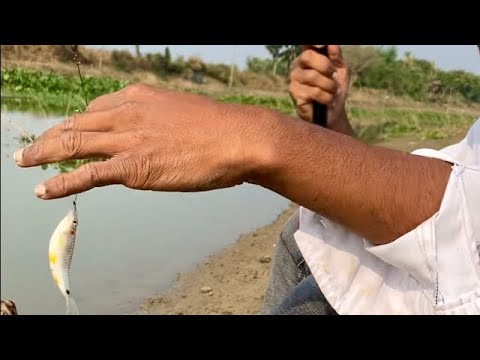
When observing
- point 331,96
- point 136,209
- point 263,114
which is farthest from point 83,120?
point 136,209

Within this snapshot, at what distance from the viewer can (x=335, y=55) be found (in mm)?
2186

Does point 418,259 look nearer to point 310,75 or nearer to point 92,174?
point 92,174

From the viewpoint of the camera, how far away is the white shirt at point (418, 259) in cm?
142

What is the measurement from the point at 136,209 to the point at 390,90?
1102 cm

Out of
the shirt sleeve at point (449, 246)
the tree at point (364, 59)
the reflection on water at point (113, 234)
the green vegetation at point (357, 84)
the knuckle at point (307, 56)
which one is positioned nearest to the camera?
the shirt sleeve at point (449, 246)

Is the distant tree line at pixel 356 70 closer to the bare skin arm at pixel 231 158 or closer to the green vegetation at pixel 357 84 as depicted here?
the green vegetation at pixel 357 84

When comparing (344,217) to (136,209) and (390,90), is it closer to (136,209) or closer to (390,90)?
(136,209)

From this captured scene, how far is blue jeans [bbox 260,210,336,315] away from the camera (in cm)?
183

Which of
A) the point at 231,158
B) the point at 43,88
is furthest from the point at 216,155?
the point at 43,88

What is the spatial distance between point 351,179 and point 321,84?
0.86 meters

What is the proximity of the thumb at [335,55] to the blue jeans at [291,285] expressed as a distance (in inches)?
21.6

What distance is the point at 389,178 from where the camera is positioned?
4.48ft

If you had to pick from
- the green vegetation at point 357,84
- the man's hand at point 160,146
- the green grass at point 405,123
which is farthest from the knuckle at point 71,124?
the green grass at point 405,123

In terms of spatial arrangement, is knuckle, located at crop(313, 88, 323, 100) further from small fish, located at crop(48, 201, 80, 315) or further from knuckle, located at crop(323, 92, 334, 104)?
small fish, located at crop(48, 201, 80, 315)
